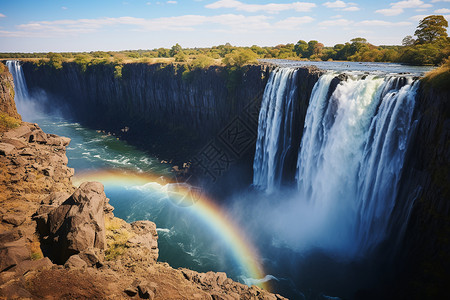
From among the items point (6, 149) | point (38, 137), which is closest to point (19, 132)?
point (38, 137)

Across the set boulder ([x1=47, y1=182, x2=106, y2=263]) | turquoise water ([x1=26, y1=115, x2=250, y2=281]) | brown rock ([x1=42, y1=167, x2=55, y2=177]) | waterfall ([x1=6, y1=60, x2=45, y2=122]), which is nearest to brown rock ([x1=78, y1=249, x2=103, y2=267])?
boulder ([x1=47, y1=182, x2=106, y2=263])

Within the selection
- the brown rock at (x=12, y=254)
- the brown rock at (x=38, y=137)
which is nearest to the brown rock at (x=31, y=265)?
the brown rock at (x=12, y=254)

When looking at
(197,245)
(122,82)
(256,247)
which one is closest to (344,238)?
(256,247)

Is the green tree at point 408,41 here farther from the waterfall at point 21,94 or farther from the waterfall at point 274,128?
the waterfall at point 21,94

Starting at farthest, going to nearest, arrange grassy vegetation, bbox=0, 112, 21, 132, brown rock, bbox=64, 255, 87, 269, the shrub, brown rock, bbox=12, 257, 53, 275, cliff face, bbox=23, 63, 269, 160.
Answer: cliff face, bbox=23, 63, 269, 160 → grassy vegetation, bbox=0, 112, 21, 132 → the shrub → brown rock, bbox=64, 255, 87, 269 → brown rock, bbox=12, 257, 53, 275

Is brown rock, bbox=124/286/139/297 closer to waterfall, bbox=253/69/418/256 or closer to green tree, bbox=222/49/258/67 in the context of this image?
waterfall, bbox=253/69/418/256

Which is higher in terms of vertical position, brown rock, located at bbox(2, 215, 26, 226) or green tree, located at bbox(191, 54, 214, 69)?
green tree, located at bbox(191, 54, 214, 69)

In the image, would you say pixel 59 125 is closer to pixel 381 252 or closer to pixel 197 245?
pixel 197 245
